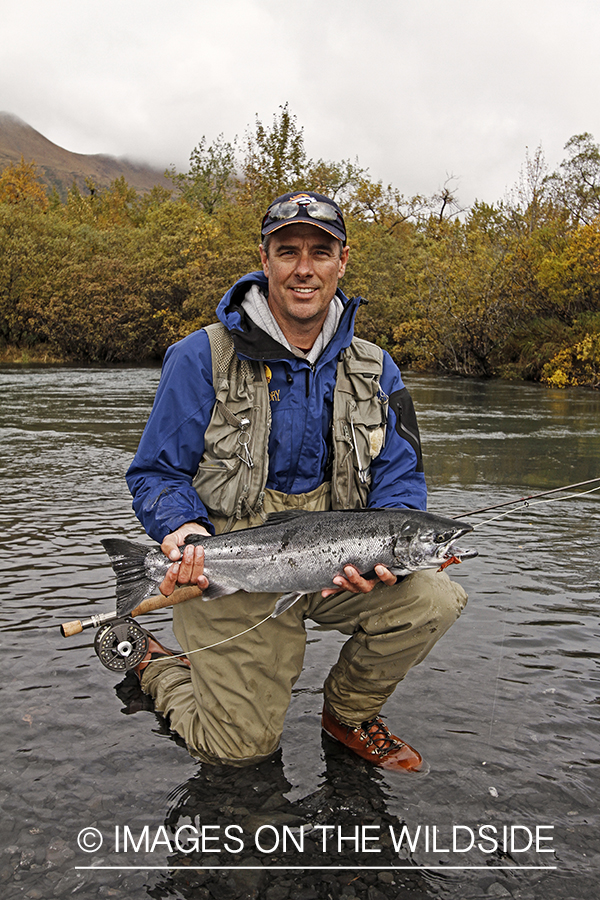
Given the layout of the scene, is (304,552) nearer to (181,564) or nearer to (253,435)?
(181,564)

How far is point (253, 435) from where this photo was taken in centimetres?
356

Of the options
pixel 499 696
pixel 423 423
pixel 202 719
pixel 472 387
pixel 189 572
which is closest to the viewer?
pixel 189 572

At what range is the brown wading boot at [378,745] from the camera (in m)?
3.38

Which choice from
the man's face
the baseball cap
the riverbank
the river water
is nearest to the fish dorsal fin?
the man's face

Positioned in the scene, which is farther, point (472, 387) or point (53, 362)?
point (53, 362)

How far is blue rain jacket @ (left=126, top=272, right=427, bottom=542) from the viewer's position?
11.5ft

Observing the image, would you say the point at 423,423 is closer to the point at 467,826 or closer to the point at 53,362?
the point at 467,826

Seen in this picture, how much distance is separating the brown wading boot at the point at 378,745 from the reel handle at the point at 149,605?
1006mm

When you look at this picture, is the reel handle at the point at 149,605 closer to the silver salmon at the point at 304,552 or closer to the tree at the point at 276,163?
the silver salmon at the point at 304,552

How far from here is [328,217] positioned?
375cm

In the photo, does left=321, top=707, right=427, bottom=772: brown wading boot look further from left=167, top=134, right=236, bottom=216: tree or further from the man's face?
left=167, top=134, right=236, bottom=216: tree

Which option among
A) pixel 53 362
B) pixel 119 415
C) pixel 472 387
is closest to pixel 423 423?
pixel 119 415

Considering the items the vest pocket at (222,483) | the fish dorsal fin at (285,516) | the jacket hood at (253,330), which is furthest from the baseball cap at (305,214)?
the fish dorsal fin at (285,516)

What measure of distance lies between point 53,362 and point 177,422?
42.4 metres
